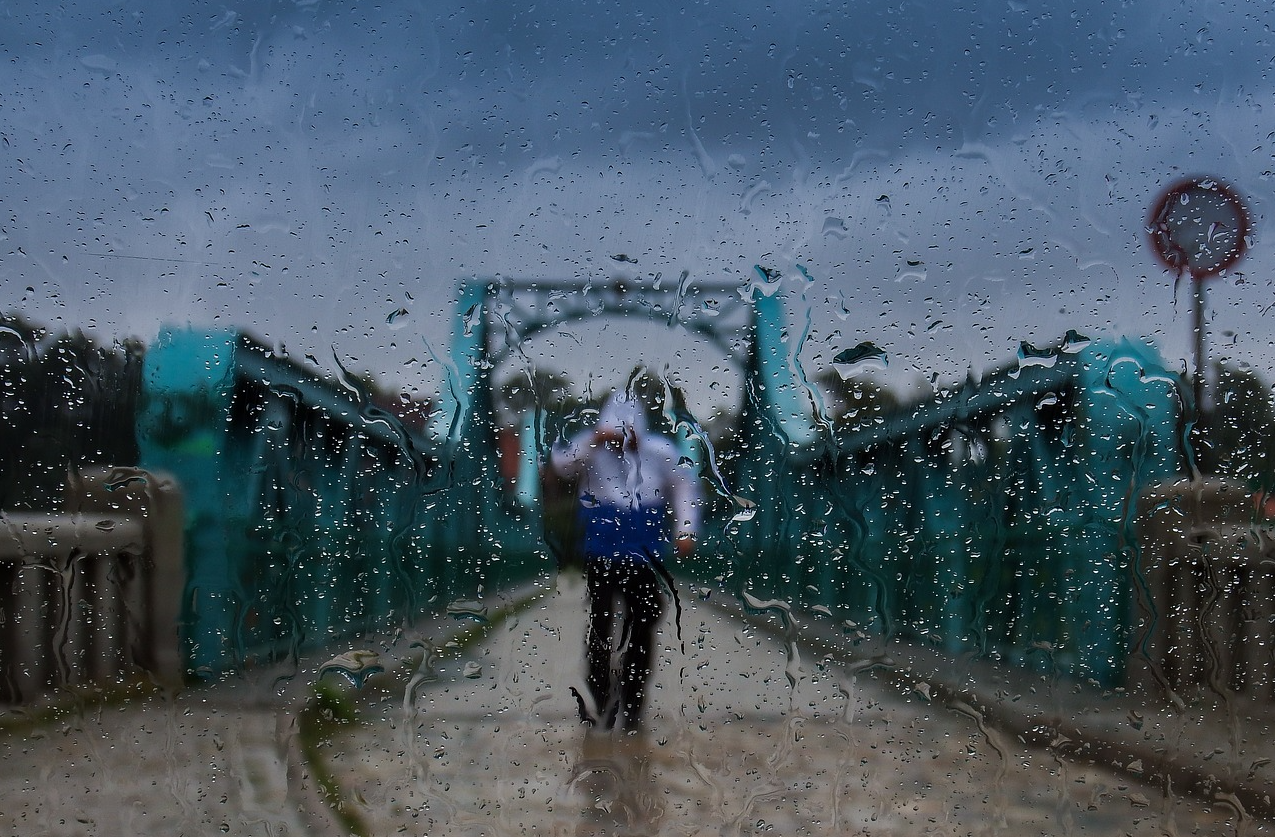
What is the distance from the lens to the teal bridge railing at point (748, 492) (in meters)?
1.67

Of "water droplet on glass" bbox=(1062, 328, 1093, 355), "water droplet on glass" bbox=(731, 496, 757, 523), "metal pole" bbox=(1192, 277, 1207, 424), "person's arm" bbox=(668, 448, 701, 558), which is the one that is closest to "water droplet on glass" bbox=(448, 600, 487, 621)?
"person's arm" bbox=(668, 448, 701, 558)

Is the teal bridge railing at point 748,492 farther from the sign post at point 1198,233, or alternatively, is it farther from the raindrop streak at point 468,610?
the sign post at point 1198,233

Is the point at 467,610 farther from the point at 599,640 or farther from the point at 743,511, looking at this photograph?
the point at 743,511

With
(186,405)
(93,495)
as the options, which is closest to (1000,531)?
(186,405)

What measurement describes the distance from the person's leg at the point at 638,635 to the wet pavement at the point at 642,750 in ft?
0.10

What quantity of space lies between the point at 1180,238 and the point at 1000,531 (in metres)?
0.65

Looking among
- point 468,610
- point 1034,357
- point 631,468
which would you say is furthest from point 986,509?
point 468,610

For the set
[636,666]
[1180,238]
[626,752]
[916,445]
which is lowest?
[626,752]

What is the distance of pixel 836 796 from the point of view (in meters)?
1.68

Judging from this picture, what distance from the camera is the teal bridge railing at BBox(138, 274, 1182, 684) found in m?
1.67

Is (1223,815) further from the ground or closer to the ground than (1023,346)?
closer to the ground

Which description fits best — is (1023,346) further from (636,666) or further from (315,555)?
(315,555)

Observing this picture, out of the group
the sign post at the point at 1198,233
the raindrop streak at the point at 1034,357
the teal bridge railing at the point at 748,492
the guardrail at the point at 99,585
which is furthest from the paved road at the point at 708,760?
the sign post at the point at 1198,233

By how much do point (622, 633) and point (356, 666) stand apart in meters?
0.52
